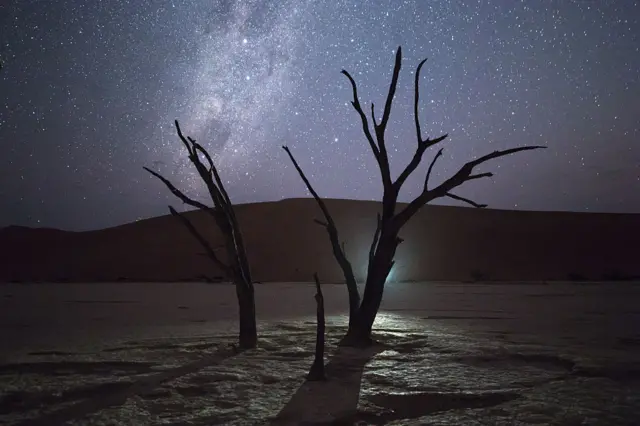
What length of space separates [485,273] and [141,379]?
35384 millimetres

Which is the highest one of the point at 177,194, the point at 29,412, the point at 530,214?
the point at 530,214

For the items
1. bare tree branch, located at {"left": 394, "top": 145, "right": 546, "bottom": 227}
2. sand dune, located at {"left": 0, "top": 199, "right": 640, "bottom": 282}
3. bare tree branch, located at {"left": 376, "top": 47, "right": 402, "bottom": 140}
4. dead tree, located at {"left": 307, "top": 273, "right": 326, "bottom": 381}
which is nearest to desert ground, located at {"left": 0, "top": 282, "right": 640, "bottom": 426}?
dead tree, located at {"left": 307, "top": 273, "right": 326, "bottom": 381}

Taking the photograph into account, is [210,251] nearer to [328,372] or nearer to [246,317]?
[246,317]

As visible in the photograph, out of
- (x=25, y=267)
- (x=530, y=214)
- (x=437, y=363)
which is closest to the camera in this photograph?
(x=437, y=363)

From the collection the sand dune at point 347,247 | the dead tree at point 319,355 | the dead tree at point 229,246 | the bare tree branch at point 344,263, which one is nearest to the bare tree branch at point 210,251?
the dead tree at point 229,246

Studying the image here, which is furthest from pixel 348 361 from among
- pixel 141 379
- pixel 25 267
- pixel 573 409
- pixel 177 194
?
pixel 25 267

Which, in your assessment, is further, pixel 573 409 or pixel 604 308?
pixel 604 308

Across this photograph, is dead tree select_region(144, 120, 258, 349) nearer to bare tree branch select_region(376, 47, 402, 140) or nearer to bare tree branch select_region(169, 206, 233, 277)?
bare tree branch select_region(169, 206, 233, 277)

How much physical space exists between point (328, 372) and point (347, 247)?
130ft

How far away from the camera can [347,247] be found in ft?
151

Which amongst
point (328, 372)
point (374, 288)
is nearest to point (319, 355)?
point (328, 372)

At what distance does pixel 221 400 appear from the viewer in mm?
5246

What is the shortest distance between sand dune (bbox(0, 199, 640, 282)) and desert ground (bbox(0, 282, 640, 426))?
77.0 feet

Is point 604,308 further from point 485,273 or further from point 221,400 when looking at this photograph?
point 485,273
